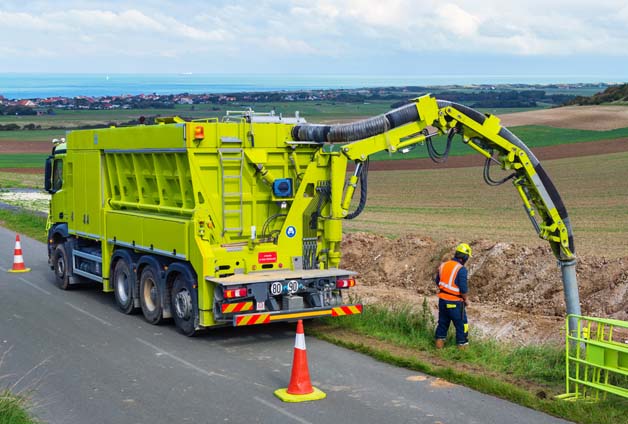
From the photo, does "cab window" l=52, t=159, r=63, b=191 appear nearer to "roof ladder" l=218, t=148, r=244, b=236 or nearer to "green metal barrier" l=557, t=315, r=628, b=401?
"roof ladder" l=218, t=148, r=244, b=236

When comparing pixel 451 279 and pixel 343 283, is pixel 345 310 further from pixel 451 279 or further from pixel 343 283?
pixel 451 279

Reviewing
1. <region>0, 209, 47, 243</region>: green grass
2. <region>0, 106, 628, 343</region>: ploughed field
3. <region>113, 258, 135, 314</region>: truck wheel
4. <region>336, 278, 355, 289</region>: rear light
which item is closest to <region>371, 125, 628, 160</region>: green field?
<region>0, 106, 628, 343</region>: ploughed field

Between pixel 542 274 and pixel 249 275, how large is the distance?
244 inches

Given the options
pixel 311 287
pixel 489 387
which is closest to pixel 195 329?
pixel 311 287

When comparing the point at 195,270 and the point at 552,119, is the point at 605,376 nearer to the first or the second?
the point at 195,270

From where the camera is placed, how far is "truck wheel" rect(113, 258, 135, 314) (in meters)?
16.0

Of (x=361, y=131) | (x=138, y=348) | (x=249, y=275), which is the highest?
(x=361, y=131)

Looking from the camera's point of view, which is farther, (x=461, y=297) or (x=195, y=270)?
(x=195, y=270)

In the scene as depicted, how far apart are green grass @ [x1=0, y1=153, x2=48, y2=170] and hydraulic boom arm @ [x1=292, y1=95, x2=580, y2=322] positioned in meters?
57.5

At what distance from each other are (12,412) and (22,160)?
6724cm

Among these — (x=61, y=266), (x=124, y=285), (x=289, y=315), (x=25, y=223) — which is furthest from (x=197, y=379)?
(x=25, y=223)

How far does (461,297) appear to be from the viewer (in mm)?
12398

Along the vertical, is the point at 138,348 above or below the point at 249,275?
below

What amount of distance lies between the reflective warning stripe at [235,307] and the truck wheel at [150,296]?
214cm
